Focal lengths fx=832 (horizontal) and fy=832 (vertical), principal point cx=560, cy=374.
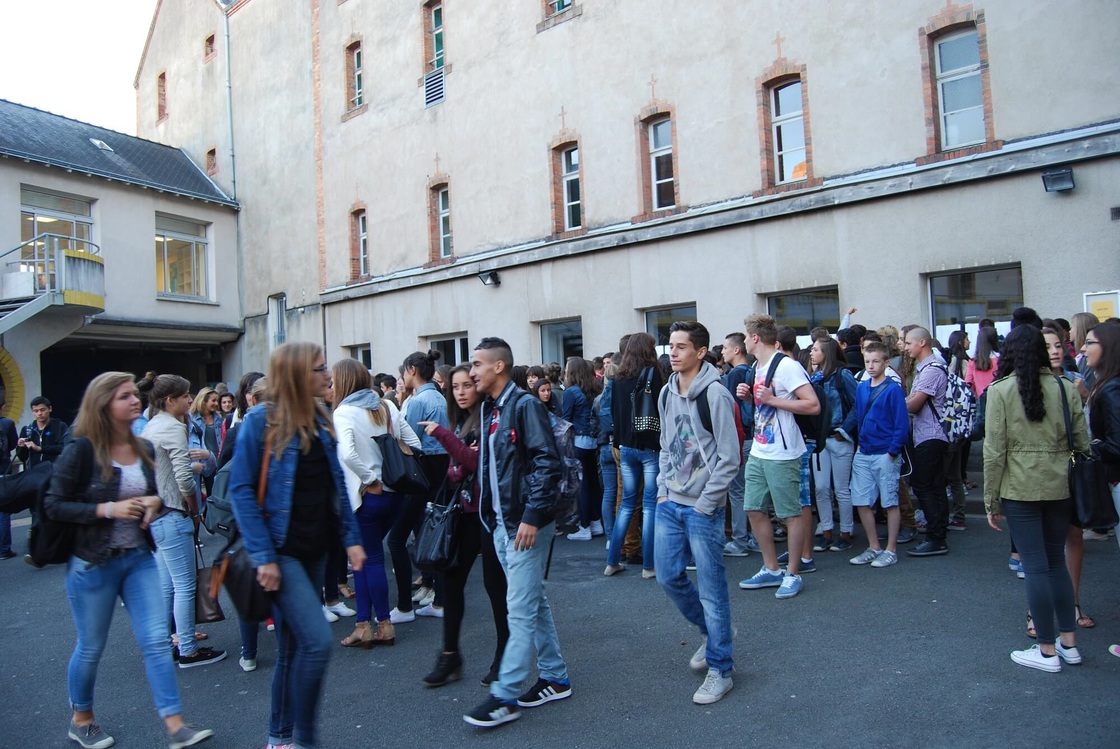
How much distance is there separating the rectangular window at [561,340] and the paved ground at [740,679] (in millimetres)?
10281

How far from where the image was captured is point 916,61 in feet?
39.0

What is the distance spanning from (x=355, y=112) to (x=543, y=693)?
1943cm

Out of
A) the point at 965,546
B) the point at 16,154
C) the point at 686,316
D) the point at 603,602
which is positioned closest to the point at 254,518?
the point at 603,602

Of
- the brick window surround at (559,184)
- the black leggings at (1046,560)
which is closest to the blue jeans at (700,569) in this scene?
the black leggings at (1046,560)

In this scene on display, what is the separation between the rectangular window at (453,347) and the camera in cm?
1931

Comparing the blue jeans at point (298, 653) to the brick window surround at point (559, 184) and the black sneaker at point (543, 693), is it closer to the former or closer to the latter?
the black sneaker at point (543, 693)

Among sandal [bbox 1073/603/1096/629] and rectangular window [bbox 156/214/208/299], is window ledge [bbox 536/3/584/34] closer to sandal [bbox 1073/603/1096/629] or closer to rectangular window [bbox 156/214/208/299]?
rectangular window [bbox 156/214/208/299]

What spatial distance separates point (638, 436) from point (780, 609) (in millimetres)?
1792

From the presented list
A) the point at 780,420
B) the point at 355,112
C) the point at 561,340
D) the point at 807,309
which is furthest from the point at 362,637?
the point at 355,112

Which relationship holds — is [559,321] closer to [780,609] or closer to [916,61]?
[916,61]

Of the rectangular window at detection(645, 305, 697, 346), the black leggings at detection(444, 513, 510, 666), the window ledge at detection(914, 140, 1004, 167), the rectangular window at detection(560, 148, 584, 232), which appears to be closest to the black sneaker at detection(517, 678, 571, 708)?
the black leggings at detection(444, 513, 510, 666)

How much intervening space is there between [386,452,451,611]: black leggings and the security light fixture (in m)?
8.85

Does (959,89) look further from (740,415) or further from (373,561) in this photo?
(373,561)

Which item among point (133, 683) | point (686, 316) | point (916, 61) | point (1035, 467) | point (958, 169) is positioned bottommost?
point (133, 683)
